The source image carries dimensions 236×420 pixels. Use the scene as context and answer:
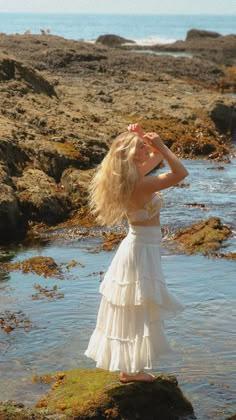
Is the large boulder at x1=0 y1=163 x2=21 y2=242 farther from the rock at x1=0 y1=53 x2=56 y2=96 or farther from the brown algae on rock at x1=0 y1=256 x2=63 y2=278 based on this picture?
the rock at x1=0 y1=53 x2=56 y2=96

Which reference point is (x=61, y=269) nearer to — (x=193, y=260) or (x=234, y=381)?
(x=193, y=260)

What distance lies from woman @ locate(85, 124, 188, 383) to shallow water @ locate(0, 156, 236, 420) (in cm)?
92

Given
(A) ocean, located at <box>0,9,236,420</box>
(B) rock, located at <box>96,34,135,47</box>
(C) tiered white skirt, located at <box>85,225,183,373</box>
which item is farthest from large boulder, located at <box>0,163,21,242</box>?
(B) rock, located at <box>96,34,135,47</box>

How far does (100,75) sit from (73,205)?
15604 mm

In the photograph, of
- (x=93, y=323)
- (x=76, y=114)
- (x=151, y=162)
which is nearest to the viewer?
(x=151, y=162)

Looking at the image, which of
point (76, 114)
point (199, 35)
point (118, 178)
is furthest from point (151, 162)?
point (199, 35)

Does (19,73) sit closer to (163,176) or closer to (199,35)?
(163,176)

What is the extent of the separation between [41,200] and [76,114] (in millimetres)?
6448

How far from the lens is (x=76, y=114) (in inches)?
830

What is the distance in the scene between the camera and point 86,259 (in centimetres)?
1317

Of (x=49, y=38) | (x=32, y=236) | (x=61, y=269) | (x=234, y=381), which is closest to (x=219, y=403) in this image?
(x=234, y=381)

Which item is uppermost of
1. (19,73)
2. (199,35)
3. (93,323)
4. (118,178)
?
(199,35)

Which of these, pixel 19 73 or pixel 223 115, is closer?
pixel 19 73

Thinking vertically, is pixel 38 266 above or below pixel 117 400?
below
